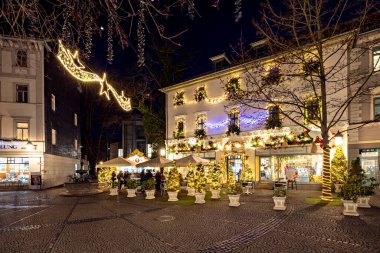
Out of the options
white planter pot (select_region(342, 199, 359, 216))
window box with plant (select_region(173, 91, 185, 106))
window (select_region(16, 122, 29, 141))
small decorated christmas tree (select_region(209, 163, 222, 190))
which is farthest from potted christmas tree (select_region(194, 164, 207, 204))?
window (select_region(16, 122, 29, 141))

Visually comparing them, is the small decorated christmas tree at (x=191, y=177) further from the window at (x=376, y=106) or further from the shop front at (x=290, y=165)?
the window at (x=376, y=106)

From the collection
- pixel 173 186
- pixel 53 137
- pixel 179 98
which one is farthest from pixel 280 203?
pixel 53 137

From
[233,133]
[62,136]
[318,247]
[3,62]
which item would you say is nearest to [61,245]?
[318,247]

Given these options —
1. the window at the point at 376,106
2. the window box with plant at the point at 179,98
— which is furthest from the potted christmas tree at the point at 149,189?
the window at the point at 376,106

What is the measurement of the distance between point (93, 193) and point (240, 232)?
57.6 feet

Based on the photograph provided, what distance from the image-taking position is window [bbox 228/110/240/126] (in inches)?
1081

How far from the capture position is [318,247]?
8.01 metres

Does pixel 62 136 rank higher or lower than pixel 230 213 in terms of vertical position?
higher

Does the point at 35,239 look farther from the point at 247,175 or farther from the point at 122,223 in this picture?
the point at 247,175

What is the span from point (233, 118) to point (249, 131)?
2.19 m

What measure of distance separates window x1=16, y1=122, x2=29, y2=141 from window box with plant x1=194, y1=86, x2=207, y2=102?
51.2ft

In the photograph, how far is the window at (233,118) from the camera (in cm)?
2747

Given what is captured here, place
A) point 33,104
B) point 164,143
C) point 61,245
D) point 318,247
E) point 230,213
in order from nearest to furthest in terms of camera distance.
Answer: point 318,247 → point 61,245 → point 230,213 → point 33,104 → point 164,143

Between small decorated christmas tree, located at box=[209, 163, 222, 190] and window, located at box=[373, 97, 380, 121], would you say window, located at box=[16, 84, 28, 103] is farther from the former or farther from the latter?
window, located at box=[373, 97, 380, 121]
